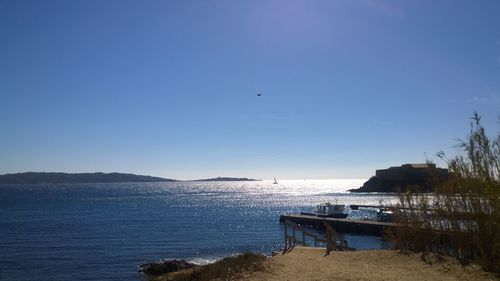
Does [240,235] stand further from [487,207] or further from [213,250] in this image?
[487,207]

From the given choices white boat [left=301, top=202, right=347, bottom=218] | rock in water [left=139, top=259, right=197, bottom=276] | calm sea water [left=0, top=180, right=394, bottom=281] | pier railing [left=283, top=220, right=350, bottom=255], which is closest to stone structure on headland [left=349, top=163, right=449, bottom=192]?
white boat [left=301, top=202, right=347, bottom=218]

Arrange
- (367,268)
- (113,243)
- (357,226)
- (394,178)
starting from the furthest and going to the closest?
(394,178) < (357,226) < (113,243) < (367,268)

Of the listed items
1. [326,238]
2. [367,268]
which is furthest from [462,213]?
[326,238]

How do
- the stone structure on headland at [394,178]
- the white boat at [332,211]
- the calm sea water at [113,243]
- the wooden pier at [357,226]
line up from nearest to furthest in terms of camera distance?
1. the calm sea water at [113,243]
2. the wooden pier at [357,226]
3. the white boat at [332,211]
4. the stone structure on headland at [394,178]

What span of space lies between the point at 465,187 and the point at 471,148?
1.14 m

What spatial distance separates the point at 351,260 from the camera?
1515cm

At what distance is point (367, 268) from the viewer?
13.6m

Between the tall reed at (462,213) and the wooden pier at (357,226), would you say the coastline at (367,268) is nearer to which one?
the tall reed at (462,213)

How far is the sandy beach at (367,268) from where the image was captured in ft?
40.8

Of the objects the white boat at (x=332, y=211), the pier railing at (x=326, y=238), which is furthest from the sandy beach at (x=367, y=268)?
the white boat at (x=332, y=211)

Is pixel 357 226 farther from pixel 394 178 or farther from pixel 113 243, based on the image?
pixel 394 178

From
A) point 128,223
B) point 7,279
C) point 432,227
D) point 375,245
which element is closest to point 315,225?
point 375,245

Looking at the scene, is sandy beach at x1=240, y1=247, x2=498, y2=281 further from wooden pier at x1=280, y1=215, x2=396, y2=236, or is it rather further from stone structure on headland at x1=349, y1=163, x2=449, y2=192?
stone structure on headland at x1=349, y1=163, x2=449, y2=192

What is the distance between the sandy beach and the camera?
40.8ft
